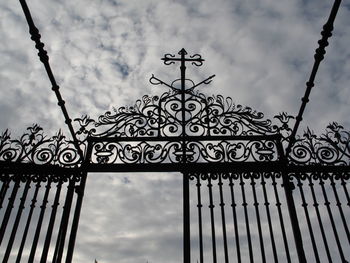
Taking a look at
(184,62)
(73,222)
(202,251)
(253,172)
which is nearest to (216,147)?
(253,172)

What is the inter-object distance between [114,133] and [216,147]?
6.22 ft

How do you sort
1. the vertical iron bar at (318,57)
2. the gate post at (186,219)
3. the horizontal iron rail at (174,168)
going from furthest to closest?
the horizontal iron rail at (174,168) < the gate post at (186,219) < the vertical iron bar at (318,57)

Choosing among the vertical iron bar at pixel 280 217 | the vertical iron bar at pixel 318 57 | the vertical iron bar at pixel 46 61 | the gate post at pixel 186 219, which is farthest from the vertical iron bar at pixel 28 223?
the vertical iron bar at pixel 318 57

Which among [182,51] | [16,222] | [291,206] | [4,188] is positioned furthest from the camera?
[182,51]

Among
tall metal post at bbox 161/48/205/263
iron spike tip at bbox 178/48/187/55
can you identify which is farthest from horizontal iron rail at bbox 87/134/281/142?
iron spike tip at bbox 178/48/187/55

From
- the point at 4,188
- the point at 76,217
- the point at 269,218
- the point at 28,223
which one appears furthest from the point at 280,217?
the point at 4,188

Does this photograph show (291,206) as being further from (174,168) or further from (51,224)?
(51,224)

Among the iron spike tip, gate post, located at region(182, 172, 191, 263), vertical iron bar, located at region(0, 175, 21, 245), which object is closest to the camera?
gate post, located at region(182, 172, 191, 263)

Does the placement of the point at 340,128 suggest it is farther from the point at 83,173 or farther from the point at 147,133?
the point at 83,173

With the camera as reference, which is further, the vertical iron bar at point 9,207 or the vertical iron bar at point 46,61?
the vertical iron bar at point 9,207

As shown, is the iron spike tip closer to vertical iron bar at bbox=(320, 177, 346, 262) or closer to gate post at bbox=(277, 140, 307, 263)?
gate post at bbox=(277, 140, 307, 263)

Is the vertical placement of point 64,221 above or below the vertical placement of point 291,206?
below

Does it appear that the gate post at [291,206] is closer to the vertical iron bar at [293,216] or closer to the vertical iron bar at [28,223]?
the vertical iron bar at [293,216]

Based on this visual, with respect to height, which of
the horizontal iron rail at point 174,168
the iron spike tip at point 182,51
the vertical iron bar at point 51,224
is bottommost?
the vertical iron bar at point 51,224
